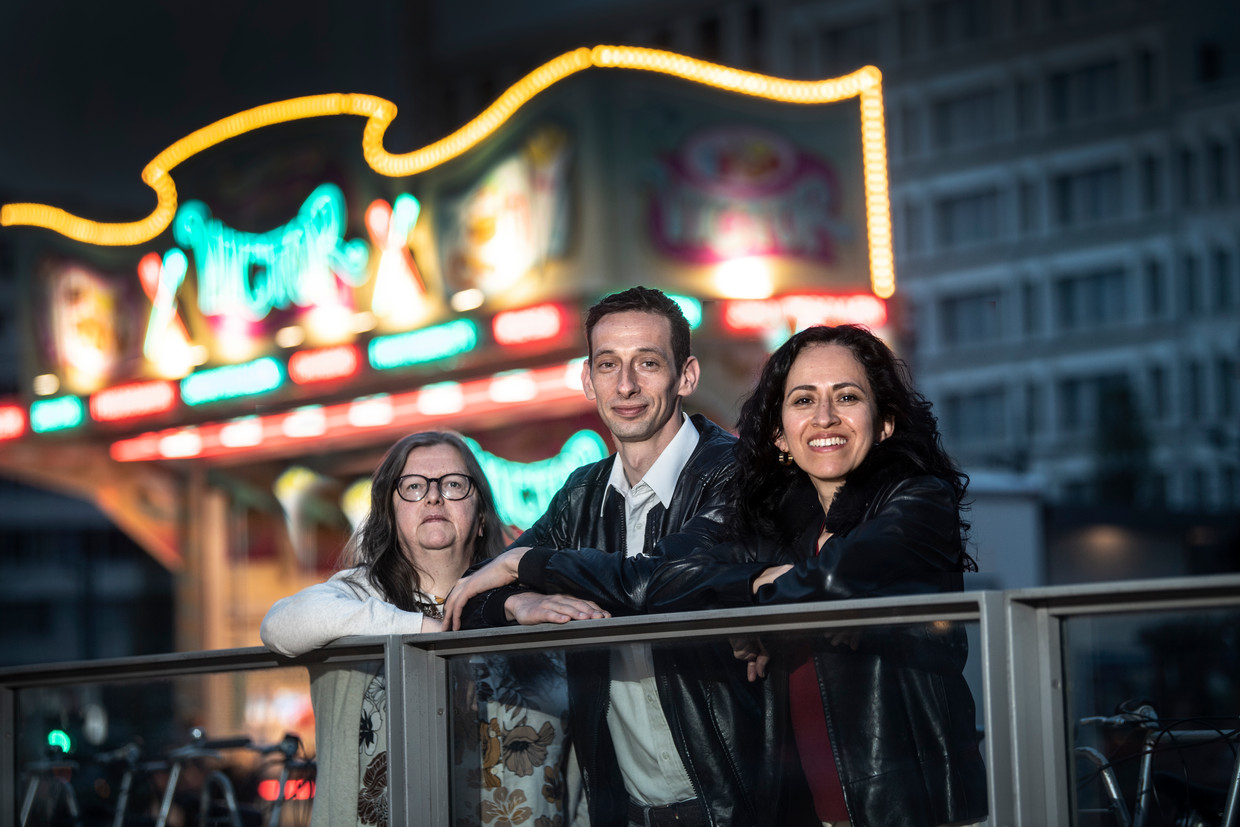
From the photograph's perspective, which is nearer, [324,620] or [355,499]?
[324,620]

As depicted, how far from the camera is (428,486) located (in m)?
4.32

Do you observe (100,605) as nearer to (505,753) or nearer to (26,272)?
(26,272)

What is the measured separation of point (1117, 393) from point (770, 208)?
3727 cm

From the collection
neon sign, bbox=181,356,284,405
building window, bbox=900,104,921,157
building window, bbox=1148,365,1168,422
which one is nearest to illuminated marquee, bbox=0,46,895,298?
neon sign, bbox=181,356,284,405

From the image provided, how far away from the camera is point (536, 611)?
3512 millimetres

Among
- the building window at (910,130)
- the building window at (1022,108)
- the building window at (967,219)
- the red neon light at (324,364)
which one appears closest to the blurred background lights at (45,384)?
the red neon light at (324,364)

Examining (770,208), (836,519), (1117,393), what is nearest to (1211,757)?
(836,519)

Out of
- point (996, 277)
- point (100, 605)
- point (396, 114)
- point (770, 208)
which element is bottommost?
point (100, 605)

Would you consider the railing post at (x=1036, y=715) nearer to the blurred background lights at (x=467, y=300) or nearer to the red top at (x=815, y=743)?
the red top at (x=815, y=743)

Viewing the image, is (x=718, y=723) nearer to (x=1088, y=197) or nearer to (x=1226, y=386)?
(x=1226, y=386)

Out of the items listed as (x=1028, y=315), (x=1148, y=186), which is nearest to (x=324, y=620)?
(x=1028, y=315)

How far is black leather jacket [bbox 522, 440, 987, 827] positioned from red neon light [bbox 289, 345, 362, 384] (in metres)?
9.94

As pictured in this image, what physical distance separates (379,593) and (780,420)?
1330mm

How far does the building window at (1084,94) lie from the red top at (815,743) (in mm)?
55164
